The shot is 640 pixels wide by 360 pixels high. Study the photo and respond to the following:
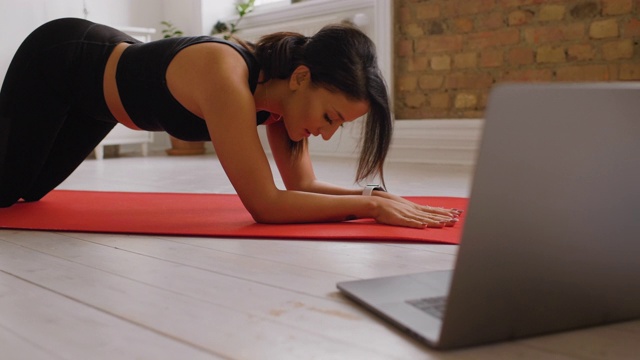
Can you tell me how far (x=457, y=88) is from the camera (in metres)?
3.65

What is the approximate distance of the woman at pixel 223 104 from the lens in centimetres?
157

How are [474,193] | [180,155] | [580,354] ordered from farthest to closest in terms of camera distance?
[180,155], [580,354], [474,193]

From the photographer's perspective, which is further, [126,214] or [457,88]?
[457,88]

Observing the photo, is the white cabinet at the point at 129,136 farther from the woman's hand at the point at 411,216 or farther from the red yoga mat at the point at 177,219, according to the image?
the woman's hand at the point at 411,216

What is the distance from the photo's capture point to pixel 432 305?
0.89 m

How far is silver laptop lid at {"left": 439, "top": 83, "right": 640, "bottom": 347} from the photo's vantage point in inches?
25.8

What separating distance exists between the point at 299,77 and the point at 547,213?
102cm

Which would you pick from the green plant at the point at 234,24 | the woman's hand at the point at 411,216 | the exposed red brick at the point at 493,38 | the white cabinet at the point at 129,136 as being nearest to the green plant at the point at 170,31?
the white cabinet at the point at 129,136

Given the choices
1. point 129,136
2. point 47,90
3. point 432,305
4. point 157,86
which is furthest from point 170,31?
point 432,305

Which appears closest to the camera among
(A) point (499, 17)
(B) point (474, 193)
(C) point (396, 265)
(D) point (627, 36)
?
(B) point (474, 193)

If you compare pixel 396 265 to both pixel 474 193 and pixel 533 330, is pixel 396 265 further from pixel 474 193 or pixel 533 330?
pixel 474 193

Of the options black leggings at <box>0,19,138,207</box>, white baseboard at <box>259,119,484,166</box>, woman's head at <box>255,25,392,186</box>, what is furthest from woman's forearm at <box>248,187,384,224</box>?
white baseboard at <box>259,119,484,166</box>

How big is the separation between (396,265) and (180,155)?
405 centimetres

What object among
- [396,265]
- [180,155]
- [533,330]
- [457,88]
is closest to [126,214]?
[396,265]
